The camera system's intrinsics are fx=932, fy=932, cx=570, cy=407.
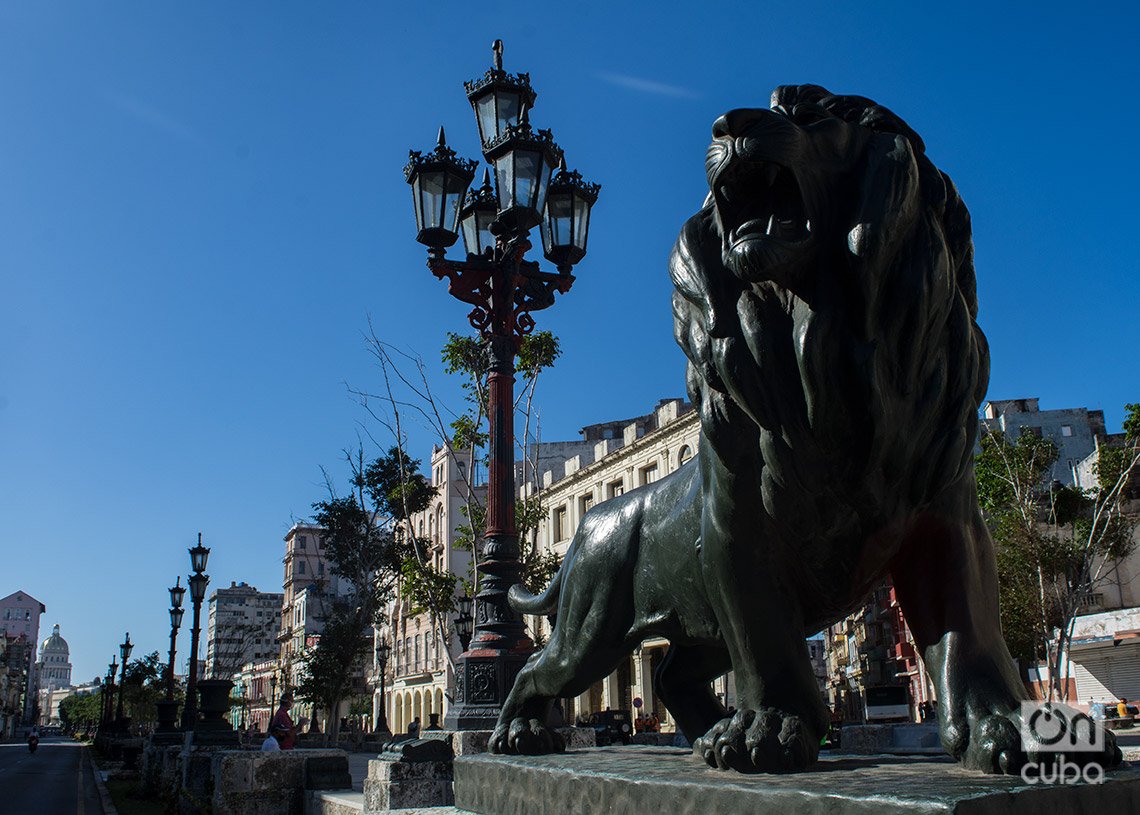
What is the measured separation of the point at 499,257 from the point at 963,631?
6960mm

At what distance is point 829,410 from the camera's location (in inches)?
65.0

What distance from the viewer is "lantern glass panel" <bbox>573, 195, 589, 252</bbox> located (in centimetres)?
859

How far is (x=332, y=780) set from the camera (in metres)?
6.05

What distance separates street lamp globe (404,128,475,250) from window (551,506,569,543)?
32624mm

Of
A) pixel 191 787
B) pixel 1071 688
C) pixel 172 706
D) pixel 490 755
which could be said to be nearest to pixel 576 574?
pixel 490 755

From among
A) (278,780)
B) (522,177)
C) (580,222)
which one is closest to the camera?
(278,780)

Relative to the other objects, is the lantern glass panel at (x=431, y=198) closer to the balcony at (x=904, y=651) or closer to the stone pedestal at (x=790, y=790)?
the stone pedestal at (x=790, y=790)

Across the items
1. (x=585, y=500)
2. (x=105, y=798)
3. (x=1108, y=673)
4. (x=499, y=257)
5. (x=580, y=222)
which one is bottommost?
(x=105, y=798)

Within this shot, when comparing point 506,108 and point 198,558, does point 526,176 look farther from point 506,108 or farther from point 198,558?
point 198,558

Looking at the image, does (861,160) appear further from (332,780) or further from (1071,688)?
(1071,688)

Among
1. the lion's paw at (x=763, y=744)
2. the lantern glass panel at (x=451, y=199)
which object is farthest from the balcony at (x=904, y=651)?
the lion's paw at (x=763, y=744)

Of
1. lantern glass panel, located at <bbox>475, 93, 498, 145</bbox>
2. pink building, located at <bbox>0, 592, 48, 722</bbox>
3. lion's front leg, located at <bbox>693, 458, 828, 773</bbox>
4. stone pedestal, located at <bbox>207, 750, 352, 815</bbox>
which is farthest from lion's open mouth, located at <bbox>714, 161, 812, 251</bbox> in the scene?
pink building, located at <bbox>0, 592, 48, 722</bbox>

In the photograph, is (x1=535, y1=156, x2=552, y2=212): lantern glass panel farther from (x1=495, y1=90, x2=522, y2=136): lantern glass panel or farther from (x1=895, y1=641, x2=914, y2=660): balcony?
(x1=895, y1=641, x2=914, y2=660): balcony

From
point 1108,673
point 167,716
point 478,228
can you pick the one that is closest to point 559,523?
point 167,716
